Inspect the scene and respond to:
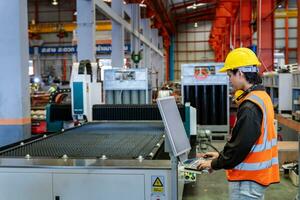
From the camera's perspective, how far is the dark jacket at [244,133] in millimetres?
2107

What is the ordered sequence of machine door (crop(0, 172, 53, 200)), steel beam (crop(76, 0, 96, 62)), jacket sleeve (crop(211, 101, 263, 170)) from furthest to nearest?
steel beam (crop(76, 0, 96, 62))
machine door (crop(0, 172, 53, 200))
jacket sleeve (crop(211, 101, 263, 170))

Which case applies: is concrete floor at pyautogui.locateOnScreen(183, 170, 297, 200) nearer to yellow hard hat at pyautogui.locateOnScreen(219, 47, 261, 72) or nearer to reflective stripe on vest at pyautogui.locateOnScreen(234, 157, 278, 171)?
reflective stripe on vest at pyautogui.locateOnScreen(234, 157, 278, 171)

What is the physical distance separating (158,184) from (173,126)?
1.33ft

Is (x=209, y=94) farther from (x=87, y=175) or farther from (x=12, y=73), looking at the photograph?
(x=87, y=175)

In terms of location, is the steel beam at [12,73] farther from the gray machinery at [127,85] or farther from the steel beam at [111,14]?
the gray machinery at [127,85]

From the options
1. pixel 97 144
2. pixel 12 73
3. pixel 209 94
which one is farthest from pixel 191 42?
pixel 97 144

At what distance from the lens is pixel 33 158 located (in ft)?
8.82

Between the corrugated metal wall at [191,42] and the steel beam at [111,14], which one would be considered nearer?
the steel beam at [111,14]

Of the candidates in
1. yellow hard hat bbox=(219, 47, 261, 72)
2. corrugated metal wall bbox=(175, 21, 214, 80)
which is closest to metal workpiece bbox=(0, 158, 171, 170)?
yellow hard hat bbox=(219, 47, 261, 72)

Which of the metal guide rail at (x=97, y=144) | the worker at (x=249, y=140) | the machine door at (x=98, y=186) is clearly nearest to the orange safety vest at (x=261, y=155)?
the worker at (x=249, y=140)

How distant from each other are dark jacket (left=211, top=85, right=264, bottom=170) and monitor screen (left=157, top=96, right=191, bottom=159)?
29cm

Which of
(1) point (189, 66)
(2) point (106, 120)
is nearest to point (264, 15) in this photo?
(1) point (189, 66)

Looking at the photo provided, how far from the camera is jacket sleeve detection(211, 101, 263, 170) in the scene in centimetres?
211

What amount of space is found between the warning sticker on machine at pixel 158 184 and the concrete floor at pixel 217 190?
215cm
